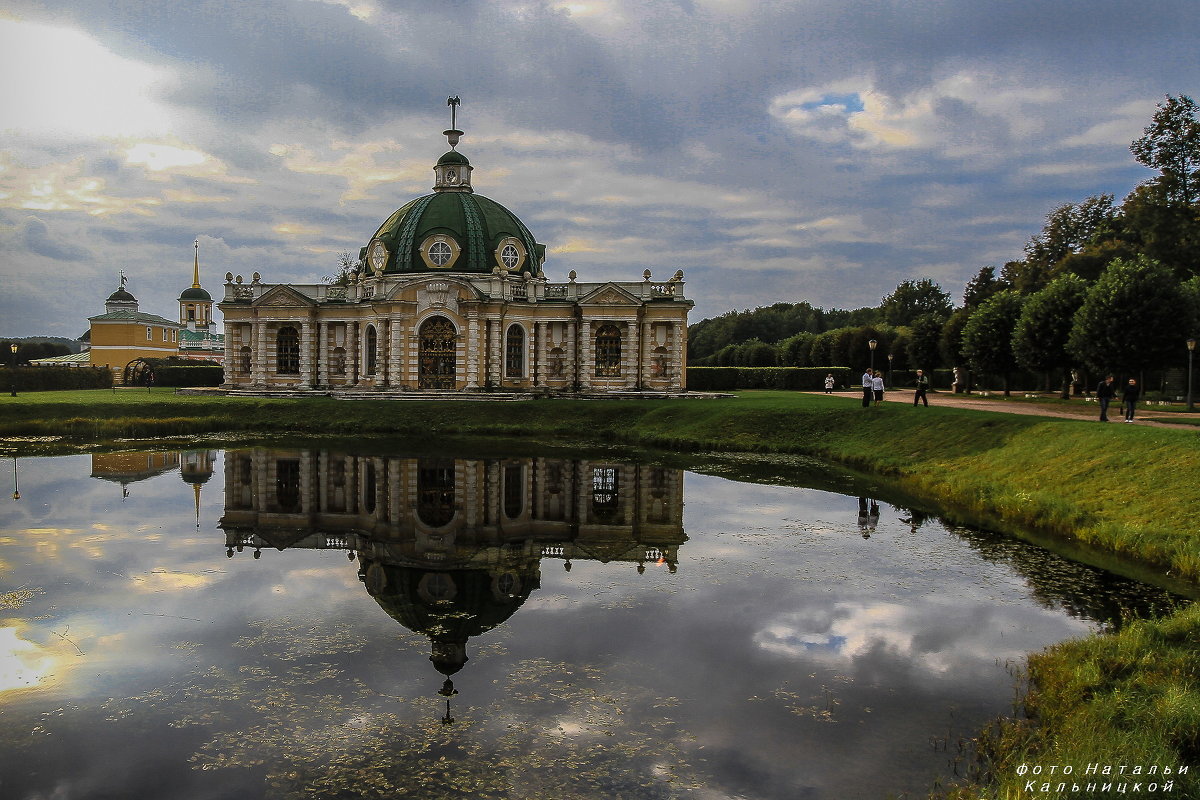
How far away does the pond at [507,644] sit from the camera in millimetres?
8188

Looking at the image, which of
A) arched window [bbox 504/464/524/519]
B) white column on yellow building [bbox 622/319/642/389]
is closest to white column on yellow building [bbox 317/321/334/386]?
white column on yellow building [bbox 622/319/642/389]

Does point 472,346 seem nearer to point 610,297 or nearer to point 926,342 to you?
point 610,297

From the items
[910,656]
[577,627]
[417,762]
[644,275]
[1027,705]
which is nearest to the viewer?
[417,762]

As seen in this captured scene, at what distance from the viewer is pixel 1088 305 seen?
3959cm

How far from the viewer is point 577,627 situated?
480 inches

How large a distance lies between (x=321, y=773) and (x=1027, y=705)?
7683 mm

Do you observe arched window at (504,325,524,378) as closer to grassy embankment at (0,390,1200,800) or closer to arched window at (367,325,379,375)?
grassy embankment at (0,390,1200,800)

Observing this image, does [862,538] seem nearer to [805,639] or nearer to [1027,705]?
[805,639]

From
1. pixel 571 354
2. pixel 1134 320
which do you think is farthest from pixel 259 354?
pixel 1134 320

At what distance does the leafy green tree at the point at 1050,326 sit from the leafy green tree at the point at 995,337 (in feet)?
17.3

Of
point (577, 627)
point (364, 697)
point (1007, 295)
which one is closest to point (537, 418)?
point (577, 627)

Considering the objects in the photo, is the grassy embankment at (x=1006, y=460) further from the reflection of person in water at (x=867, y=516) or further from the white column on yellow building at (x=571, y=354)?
the white column on yellow building at (x=571, y=354)

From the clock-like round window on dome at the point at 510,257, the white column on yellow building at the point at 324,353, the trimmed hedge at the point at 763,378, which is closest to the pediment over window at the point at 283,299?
the white column on yellow building at the point at 324,353

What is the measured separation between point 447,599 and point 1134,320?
36.6 metres
